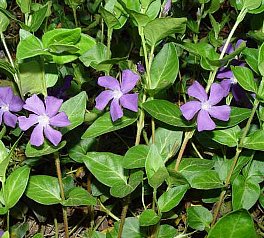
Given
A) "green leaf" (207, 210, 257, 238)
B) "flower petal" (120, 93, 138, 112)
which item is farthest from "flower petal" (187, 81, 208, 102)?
"green leaf" (207, 210, 257, 238)

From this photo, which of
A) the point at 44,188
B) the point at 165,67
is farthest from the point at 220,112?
the point at 44,188

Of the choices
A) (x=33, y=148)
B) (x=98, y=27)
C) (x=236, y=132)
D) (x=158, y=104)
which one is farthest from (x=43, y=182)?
(x=98, y=27)

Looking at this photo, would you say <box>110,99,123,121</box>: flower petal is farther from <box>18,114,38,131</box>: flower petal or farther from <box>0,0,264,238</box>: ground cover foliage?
<box>18,114,38,131</box>: flower petal

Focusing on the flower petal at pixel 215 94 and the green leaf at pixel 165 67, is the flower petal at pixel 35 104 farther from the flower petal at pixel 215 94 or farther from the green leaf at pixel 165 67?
the flower petal at pixel 215 94

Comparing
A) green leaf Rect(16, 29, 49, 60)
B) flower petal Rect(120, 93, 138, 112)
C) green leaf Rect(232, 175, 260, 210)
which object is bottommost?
green leaf Rect(232, 175, 260, 210)

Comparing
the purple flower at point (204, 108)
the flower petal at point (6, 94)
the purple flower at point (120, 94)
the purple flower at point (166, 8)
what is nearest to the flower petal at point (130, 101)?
the purple flower at point (120, 94)

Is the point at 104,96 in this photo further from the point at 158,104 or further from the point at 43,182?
the point at 43,182

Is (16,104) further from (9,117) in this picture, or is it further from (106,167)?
(106,167)
